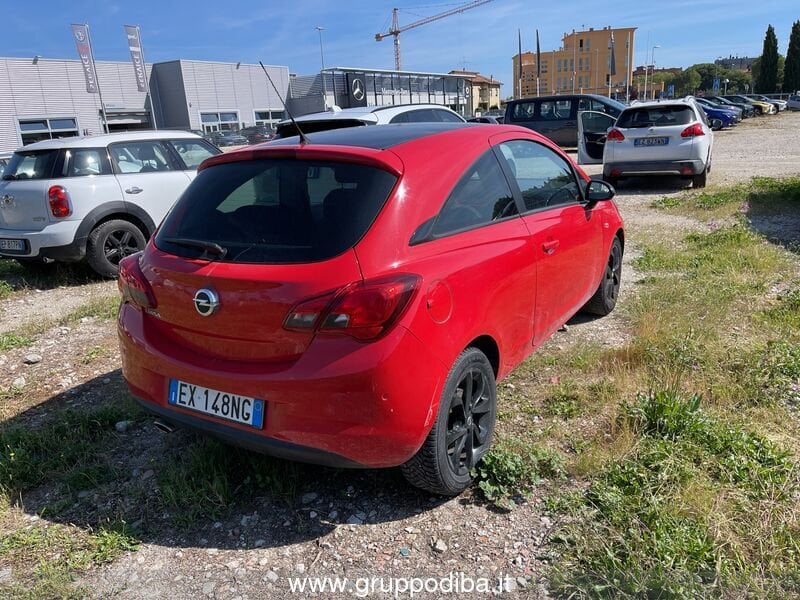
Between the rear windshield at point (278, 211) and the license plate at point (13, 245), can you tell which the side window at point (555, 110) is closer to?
Result: the license plate at point (13, 245)

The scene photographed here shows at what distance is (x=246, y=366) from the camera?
2.56 metres

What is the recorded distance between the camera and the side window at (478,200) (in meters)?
2.86

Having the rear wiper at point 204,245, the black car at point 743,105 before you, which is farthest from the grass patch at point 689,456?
the black car at point 743,105

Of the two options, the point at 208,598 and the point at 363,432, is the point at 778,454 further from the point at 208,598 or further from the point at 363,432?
the point at 208,598

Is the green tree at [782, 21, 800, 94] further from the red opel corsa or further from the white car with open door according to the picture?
the red opel corsa

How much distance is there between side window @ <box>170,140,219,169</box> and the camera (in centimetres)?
815

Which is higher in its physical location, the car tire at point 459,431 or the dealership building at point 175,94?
the dealership building at point 175,94

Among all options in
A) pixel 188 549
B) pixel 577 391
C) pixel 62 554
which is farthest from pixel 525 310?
pixel 62 554

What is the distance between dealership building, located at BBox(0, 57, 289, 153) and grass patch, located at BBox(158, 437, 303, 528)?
48.8 m

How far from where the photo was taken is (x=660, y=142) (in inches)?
448

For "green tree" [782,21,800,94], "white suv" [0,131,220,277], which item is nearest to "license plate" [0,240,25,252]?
"white suv" [0,131,220,277]

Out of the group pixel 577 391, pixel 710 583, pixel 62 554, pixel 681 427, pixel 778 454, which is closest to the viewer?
pixel 710 583

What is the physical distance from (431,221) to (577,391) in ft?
5.57

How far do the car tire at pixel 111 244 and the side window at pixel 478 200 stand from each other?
5578 mm
